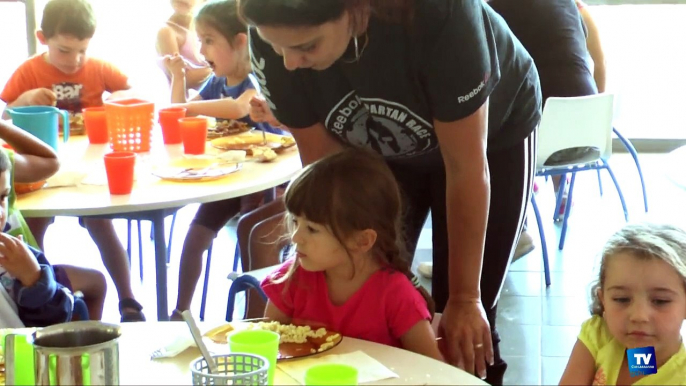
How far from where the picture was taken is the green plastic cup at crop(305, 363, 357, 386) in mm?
1166

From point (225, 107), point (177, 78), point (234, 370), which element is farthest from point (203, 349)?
point (177, 78)

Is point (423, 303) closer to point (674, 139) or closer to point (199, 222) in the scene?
point (199, 222)

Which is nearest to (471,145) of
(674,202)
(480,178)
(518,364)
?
(480,178)

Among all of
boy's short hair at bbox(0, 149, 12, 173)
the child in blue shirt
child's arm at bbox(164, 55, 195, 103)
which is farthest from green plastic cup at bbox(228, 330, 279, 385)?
child's arm at bbox(164, 55, 195, 103)

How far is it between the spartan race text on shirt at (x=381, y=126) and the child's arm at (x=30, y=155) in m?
0.91

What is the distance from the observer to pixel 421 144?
1.78 m

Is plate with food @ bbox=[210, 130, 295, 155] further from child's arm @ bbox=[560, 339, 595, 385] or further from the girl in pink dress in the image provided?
child's arm @ bbox=[560, 339, 595, 385]

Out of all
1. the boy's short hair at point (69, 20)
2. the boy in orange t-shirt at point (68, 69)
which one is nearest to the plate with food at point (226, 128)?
the boy in orange t-shirt at point (68, 69)

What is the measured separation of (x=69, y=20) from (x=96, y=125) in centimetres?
68

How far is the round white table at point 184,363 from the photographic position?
50.8 inches

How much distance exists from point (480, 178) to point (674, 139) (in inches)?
210

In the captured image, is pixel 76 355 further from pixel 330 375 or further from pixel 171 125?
pixel 171 125

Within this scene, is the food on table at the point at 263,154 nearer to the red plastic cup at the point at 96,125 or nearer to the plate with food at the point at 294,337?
the red plastic cup at the point at 96,125

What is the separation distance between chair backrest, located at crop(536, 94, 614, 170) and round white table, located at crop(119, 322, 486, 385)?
2490 mm
